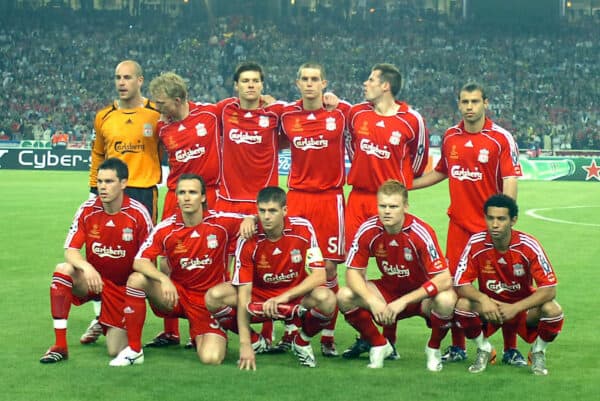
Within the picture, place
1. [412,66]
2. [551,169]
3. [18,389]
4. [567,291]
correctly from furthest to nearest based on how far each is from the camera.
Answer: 1. [412,66]
2. [551,169]
3. [567,291]
4. [18,389]

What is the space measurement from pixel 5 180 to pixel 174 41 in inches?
797

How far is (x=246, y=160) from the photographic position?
808 centimetres

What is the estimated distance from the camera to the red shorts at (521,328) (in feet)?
22.4

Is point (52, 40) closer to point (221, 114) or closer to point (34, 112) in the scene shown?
point (34, 112)

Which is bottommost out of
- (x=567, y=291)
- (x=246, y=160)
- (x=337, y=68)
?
(x=567, y=291)

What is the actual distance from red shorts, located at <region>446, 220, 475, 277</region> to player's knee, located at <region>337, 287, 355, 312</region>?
4.09ft

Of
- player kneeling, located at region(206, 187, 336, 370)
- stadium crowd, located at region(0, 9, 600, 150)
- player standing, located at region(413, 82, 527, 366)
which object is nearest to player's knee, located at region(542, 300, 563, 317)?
player standing, located at region(413, 82, 527, 366)

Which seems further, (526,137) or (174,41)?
(174,41)

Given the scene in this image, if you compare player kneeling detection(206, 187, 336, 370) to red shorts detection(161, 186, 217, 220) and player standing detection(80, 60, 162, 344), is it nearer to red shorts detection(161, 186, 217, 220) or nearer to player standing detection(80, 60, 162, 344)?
red shorts detection(161, 186, 217, 220)

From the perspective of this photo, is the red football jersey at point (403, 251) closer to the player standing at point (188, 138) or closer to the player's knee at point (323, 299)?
the player's knee at point (323, 299)

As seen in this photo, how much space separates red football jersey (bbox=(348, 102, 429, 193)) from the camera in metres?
7.80

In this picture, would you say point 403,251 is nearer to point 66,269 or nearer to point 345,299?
point 345,299

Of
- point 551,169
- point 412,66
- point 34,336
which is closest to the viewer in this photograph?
point 34,336

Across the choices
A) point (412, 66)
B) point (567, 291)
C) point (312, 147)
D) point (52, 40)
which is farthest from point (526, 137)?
point (312, 147)
